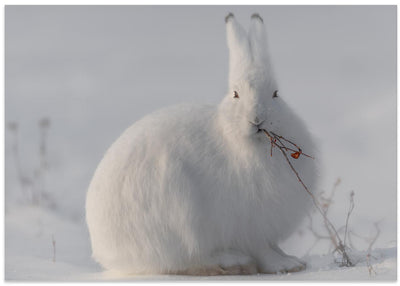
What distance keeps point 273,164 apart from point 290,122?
330 millimetres

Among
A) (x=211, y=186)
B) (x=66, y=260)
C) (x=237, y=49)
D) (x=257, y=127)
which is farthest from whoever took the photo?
(x=66, y=260)

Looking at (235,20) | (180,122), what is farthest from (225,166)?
(235,20)

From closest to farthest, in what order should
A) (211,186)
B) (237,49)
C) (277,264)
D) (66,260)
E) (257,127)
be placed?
(257,127), (211,186), (237,49), (277,264), (66,260)

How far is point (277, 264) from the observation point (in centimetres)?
410

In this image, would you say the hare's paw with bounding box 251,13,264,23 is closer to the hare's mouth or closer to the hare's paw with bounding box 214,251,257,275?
the hare's mouth

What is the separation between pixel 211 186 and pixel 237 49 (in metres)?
0.99

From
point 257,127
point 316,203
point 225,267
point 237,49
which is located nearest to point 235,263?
point 225,267

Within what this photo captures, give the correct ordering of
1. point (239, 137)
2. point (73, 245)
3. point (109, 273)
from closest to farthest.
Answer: point (239, 137) < point (109, 273) < point (73, 245)

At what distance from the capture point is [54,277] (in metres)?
4.10

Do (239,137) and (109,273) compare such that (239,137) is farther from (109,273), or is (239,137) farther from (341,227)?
(109,273)

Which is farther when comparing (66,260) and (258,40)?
(66,260)

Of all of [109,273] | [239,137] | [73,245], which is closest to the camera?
[239,137]

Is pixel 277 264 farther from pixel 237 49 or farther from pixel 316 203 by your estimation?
pixel 237 49

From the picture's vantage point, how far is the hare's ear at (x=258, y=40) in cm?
400
